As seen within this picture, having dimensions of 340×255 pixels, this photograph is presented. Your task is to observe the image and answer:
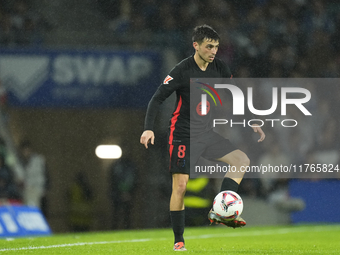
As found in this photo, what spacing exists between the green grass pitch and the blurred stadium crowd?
202 cm

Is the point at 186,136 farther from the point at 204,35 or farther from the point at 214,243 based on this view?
the point at 214,243

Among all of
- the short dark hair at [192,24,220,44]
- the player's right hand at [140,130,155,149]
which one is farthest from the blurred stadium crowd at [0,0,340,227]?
the player's right hand at [140,130,155,149]

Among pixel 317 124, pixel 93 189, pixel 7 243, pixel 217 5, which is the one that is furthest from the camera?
pixel 217 5

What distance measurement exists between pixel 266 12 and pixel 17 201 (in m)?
6.78

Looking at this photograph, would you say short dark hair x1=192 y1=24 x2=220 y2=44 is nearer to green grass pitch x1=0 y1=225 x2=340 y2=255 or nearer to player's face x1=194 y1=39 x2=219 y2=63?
player's face x1=194 y1=39 x2=219 y2=63

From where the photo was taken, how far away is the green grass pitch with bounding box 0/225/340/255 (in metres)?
5.86

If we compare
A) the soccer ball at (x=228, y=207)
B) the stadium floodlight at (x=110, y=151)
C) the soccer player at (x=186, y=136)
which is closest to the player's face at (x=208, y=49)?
the soccer player at (x=186, y=136)

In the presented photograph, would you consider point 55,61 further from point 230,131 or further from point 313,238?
point 313,238

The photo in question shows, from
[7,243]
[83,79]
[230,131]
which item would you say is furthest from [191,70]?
[230,131]

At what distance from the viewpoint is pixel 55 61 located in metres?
10.7

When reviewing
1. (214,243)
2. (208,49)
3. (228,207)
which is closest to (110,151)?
(214,243)

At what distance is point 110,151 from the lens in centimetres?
1223

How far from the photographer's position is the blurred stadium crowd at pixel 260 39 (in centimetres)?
1133

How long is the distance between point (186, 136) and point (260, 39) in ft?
25.6
